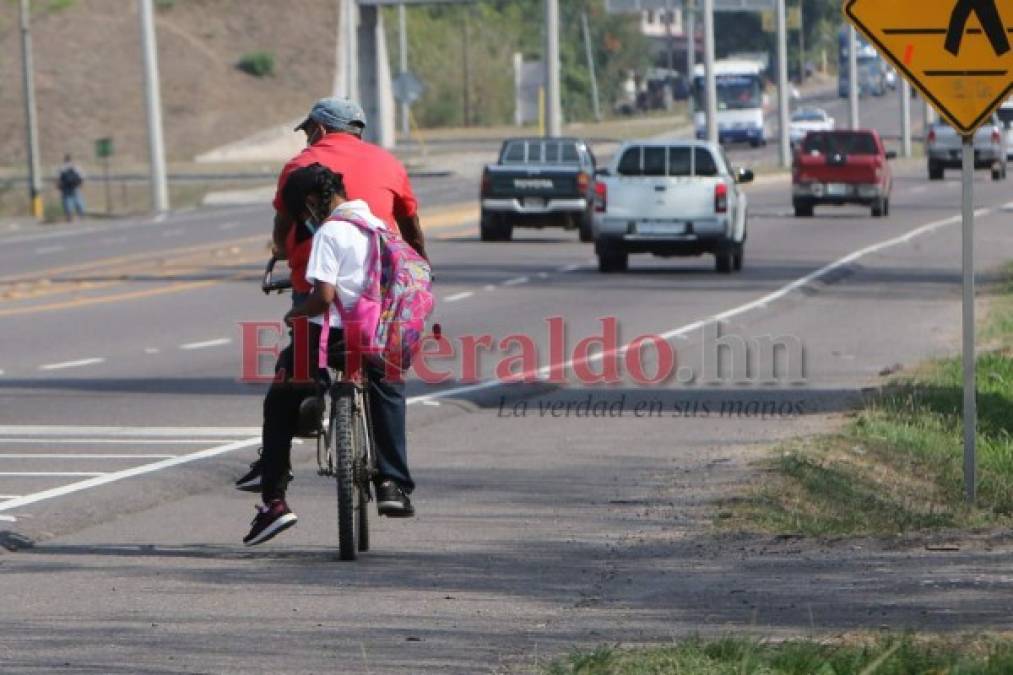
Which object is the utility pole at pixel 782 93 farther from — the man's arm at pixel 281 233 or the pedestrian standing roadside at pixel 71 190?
the man's arm at pixel 281 233

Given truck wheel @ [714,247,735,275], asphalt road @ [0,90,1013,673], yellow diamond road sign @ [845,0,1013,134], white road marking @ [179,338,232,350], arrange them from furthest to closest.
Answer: truck wheel @ [714,247,735,275] → white road marking @ [179,338,232,350] → yellow diamond road sign @ [845,0,1013,134] → asphalt road @ [0,90,1013,673]

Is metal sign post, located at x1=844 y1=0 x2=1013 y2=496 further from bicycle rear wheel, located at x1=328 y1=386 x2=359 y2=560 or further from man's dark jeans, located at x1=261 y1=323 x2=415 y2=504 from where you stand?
bicycle rear wheel, located at x1=328 y1=386 x2=359 y2=560

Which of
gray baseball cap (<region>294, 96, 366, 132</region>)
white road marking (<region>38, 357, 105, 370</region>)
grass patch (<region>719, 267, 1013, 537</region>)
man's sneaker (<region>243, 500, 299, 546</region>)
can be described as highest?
gray baseball cap (<region>294, 96, 366, 132</region>)

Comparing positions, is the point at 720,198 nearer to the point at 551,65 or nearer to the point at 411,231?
the point at 411,231

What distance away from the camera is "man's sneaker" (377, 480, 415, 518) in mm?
10617

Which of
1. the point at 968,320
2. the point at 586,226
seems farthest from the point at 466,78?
the point at 968,320

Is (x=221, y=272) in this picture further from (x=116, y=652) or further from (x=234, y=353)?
(x=116, y=652)

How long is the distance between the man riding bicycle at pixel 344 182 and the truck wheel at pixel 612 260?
2322cm

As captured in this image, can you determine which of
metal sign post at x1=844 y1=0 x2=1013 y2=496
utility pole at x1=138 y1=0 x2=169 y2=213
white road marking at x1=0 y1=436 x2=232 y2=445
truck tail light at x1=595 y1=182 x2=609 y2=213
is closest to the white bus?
utility pole at x1=138 y1=0 x2=169 y2=213

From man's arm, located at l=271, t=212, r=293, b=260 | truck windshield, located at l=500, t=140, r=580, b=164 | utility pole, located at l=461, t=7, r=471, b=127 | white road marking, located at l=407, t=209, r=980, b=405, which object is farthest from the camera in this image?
utility pole, located at l=461, t=7, r=471, b=127

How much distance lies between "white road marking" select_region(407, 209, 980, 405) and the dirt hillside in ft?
186

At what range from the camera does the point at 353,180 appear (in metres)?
10.9

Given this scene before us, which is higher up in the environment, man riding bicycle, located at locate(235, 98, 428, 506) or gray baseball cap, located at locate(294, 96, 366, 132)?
gray baseball cap, located at locate(294, 96, 366, 132)

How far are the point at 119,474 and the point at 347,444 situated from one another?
376cm
